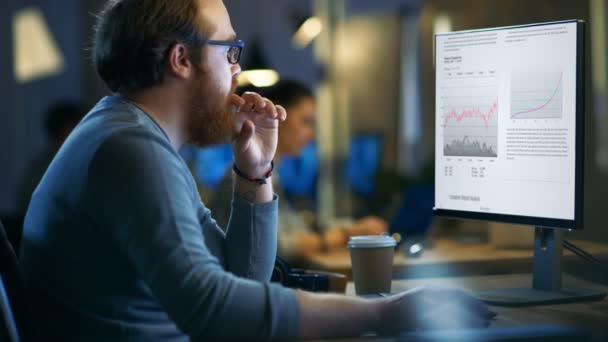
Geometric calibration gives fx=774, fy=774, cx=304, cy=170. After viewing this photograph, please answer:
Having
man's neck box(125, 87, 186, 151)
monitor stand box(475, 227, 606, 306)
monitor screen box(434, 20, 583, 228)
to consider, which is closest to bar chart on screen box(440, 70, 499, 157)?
monitor screen box(434, 20, 583, 228)

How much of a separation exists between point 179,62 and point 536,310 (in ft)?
2.79

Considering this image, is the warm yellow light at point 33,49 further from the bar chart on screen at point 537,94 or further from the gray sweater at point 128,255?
the bar chart on screen at point 537,94

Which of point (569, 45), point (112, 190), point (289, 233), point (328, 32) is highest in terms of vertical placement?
point (328, 32)

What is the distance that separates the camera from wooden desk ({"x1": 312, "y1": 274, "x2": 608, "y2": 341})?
136 cm

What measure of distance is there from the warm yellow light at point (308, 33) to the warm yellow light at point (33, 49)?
2.14 meters

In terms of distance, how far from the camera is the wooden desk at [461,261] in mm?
1916

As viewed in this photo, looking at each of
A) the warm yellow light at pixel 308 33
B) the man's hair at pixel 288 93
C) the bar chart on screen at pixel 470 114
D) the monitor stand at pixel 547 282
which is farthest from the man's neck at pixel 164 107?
the warm yellow light at pixel 308 33

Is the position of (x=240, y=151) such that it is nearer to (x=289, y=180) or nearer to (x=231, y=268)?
(x=231, y=268)

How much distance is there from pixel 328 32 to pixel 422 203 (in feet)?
11.4

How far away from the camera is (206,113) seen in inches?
61.4

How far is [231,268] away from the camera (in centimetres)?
171

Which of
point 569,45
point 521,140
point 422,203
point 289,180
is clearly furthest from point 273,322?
point 289,180

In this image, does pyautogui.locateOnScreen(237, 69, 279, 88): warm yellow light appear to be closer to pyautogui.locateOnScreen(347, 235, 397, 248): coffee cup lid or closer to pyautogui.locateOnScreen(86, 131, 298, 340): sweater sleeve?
pyautogui.locateOnScreen(347, 235, 397, 248): coffee cup lid

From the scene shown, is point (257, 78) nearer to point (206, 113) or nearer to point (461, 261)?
point (461, 261)
